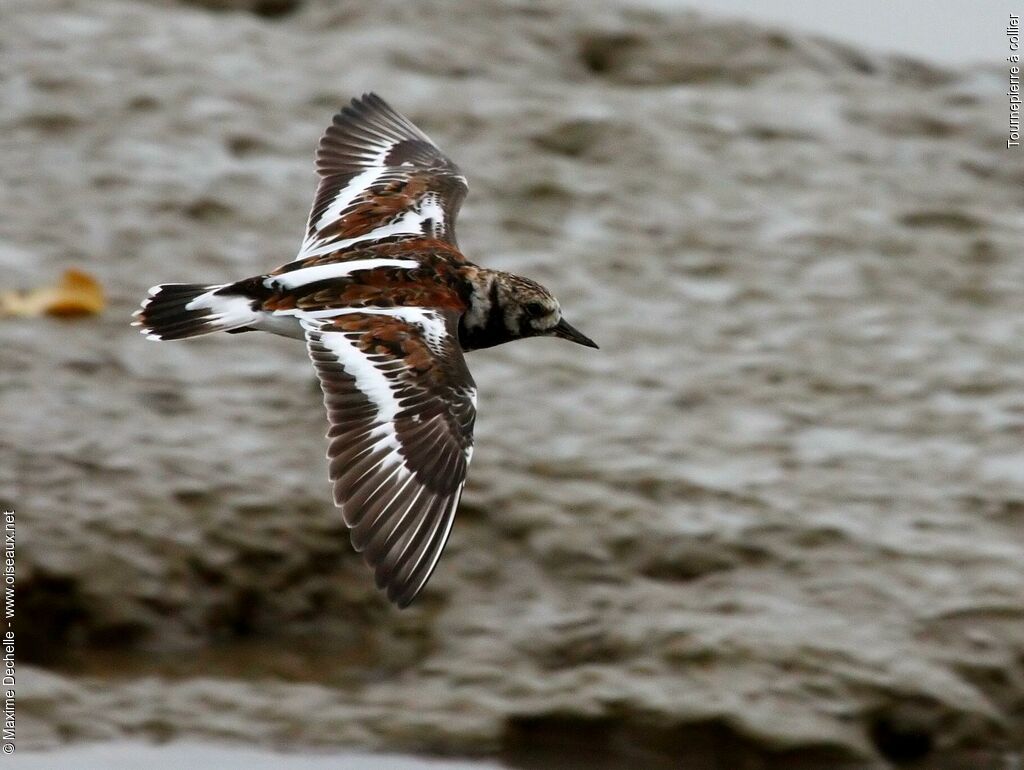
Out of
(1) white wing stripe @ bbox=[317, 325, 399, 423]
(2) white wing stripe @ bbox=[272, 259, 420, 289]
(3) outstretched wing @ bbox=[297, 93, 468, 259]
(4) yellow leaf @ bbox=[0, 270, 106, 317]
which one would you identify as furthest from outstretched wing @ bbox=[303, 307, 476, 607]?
(4) yellow leaf @ bbox=[0, 270, 106, 317]

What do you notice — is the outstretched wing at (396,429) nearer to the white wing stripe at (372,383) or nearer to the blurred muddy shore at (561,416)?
the white wing stripe at (372,383)

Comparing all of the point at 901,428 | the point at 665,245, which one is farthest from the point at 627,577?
the point at 665,245

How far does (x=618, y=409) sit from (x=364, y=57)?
208cm

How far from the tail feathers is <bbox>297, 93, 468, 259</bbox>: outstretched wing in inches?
14.4

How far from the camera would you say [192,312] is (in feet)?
12.9

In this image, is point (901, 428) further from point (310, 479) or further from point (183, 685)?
point (183, 685)

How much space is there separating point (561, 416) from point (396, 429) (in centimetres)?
136

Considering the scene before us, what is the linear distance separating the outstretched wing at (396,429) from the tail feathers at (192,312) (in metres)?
0.16

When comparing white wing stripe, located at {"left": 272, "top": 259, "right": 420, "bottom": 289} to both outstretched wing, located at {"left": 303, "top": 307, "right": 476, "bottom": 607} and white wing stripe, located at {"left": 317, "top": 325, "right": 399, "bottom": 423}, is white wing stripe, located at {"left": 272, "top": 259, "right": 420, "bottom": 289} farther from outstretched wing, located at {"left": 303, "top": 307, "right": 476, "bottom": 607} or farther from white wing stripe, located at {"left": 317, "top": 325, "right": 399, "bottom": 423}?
white wing stripe, located at {"left": 317, "top": 325, "right": 399, "bottom": 423}

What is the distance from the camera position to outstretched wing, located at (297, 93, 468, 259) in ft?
14.4

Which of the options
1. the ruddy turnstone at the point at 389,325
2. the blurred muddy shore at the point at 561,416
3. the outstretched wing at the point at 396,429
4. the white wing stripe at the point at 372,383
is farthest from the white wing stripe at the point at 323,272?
the blurred muddy shore at the point at 561,416

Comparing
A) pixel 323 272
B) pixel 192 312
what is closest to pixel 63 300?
pixel 192 312

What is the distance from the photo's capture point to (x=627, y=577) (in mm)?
4398

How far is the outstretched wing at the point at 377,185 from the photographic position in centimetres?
440
